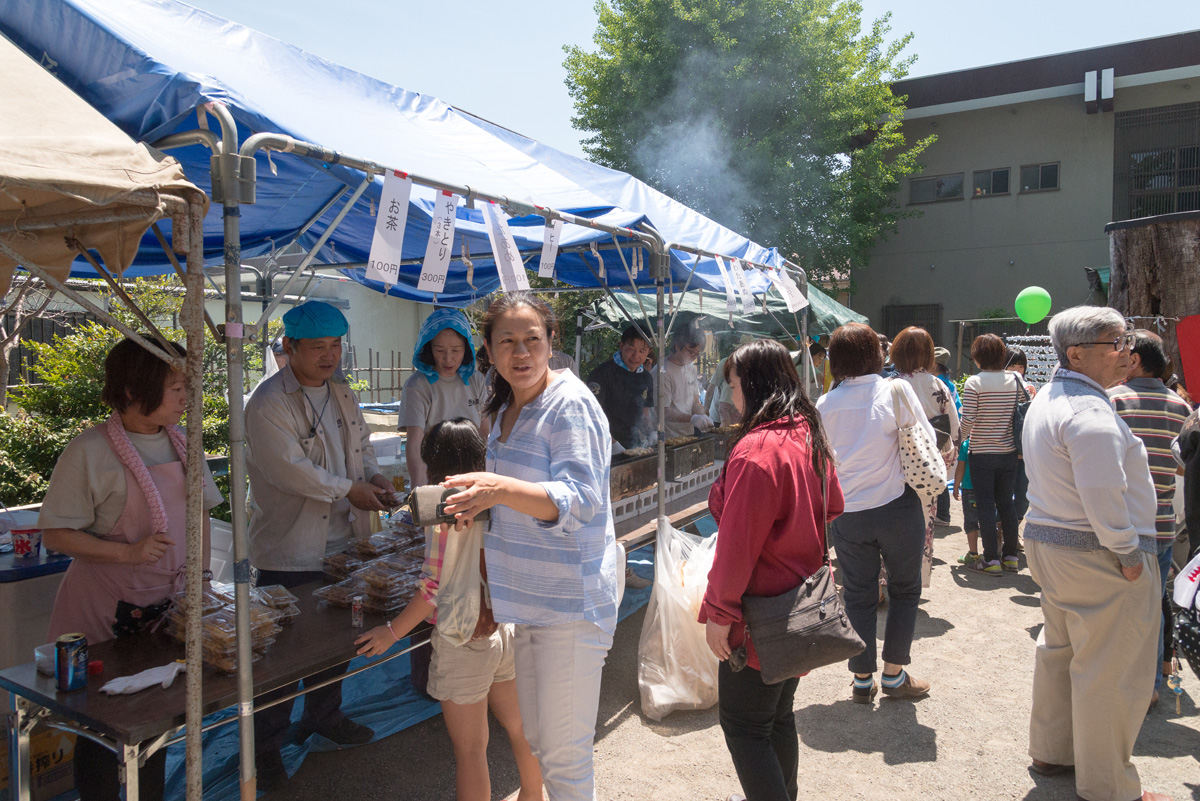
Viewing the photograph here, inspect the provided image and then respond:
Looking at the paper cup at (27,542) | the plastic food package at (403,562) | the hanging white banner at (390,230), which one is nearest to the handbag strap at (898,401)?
the plastic food package at (403,562)

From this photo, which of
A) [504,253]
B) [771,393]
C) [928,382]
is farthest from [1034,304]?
[504,253]

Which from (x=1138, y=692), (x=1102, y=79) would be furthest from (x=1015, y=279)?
(x=1138, y=692)

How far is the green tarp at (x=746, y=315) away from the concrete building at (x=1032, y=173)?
7603 millimetres

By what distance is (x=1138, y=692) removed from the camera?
8.77 ft

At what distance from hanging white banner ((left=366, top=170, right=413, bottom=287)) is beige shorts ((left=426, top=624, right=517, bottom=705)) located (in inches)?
44.5

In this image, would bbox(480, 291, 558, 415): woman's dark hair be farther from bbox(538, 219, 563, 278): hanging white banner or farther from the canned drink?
the canned drink

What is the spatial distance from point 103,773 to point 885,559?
3161 millimetres

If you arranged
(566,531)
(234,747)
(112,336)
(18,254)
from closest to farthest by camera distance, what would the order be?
(18,254), (566,531), (234,747), (112,336)

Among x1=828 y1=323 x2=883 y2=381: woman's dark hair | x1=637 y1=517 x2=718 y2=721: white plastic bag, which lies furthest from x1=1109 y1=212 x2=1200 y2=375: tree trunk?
x1=637 y1=517 x2=718 y2=721: white plastic bag

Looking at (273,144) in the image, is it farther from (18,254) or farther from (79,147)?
(18,254)

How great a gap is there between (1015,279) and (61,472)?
61.3 ft

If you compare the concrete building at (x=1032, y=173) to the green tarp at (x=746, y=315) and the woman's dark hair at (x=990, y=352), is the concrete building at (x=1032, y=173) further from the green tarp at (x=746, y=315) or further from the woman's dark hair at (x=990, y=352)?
the woman's dark hair at (x=990, y=352)

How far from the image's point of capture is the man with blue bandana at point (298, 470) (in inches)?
114

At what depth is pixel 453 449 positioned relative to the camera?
237 centimetres
